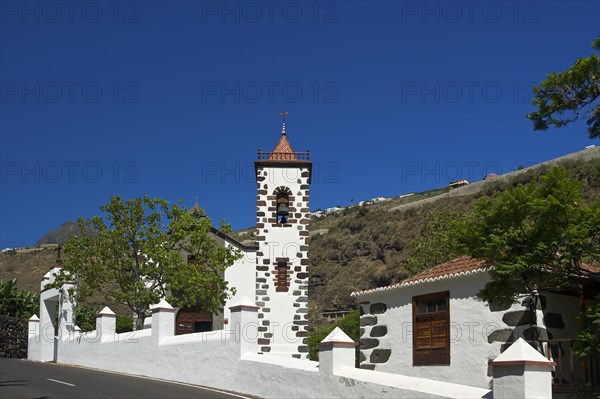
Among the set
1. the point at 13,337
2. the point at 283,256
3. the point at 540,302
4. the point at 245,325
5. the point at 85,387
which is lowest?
the point at 85,387

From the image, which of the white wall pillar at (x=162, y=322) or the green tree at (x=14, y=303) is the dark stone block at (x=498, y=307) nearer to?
the white wall pillar at (x=162, y=322)

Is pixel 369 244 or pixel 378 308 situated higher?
pixel 369 244

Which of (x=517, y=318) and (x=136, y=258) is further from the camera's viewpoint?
(x=136, y=258)

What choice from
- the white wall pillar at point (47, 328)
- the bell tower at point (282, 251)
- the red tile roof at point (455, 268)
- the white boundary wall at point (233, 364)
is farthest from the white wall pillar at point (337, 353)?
the white wall pillar at point (47, 328)

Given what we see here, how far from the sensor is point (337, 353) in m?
13.8

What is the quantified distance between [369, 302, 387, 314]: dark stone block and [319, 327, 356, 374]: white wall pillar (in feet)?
9.46

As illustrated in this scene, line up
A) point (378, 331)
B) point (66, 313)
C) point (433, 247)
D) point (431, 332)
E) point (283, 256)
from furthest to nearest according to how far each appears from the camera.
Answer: point (433, 247), point (283, 256), point (66, 313), point (378, 331), point (431, 332)

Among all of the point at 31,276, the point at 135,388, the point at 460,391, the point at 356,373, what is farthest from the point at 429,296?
the point at 31,276

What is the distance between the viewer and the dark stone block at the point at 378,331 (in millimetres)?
16531

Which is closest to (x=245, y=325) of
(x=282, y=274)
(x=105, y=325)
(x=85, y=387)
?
(x=85, y=387)

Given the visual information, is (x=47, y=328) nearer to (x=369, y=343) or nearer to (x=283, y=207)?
(x=283, y=207)

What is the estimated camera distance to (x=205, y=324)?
30391mm

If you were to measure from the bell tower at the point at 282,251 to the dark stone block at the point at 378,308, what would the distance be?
40.0 feet

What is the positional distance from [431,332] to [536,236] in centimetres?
442
